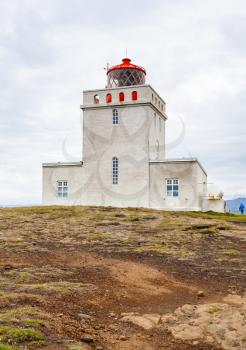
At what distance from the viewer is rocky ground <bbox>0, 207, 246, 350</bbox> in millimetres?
8848

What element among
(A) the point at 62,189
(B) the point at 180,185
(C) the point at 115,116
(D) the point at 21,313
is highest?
(C) the point at 115,116

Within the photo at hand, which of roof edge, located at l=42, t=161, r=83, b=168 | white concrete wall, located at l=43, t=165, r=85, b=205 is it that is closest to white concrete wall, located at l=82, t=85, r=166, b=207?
roof edge, located at l=42, t=161, r=83, b=168

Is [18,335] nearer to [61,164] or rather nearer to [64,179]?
[64,179]

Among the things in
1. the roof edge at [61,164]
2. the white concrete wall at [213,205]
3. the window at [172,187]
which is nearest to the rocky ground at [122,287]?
the window at [172,187]

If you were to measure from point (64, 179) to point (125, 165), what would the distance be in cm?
593

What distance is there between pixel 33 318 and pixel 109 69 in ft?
114

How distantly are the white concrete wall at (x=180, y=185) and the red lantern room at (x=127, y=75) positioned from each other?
8032mm

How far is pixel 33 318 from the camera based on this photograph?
8.93 meters

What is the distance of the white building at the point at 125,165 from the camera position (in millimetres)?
37438

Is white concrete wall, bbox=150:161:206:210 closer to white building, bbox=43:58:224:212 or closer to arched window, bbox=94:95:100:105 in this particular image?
white building, bbox=43:58:224:212

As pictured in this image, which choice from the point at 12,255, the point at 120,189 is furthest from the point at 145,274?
the point at 120,189

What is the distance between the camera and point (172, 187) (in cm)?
3741

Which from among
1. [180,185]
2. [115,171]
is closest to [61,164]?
[115,171]

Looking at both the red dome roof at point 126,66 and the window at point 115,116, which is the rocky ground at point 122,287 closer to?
the window at point 115,116
